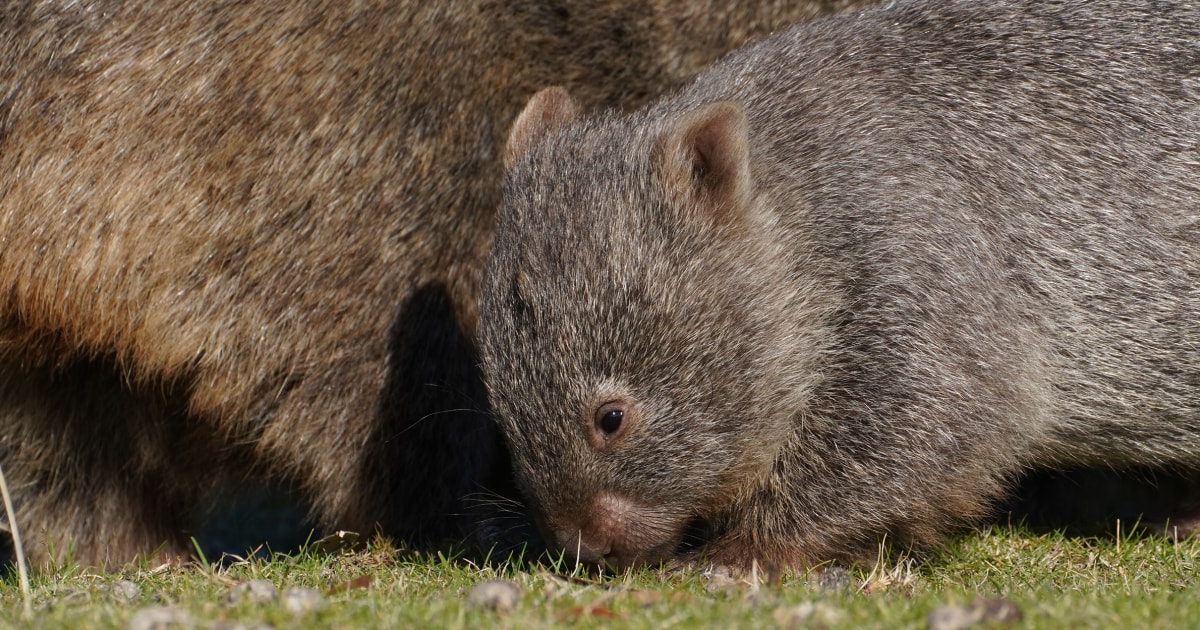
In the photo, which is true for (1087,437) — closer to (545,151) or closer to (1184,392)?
(1184,392)

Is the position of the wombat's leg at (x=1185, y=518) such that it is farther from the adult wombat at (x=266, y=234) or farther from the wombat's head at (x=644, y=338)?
the adult wombat at (x=266, y=234)

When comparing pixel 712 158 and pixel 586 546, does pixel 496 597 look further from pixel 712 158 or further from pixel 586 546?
pixel 712 158

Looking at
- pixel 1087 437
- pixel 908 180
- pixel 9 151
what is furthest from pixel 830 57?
pixel 9 151

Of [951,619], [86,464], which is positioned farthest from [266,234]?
[951,619]

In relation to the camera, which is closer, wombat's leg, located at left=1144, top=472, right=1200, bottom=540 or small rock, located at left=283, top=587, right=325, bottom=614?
small rock, located at left=283, top=587, right=325, bottom=614

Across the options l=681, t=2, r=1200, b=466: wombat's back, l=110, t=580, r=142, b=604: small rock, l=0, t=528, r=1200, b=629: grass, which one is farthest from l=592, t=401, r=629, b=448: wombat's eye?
l=110, t=580, r=142, b=604: small rock

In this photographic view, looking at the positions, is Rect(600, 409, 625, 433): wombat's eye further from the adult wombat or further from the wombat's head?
the adult wombat

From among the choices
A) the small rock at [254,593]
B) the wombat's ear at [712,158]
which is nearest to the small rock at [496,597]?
the small rock at [254,593]
